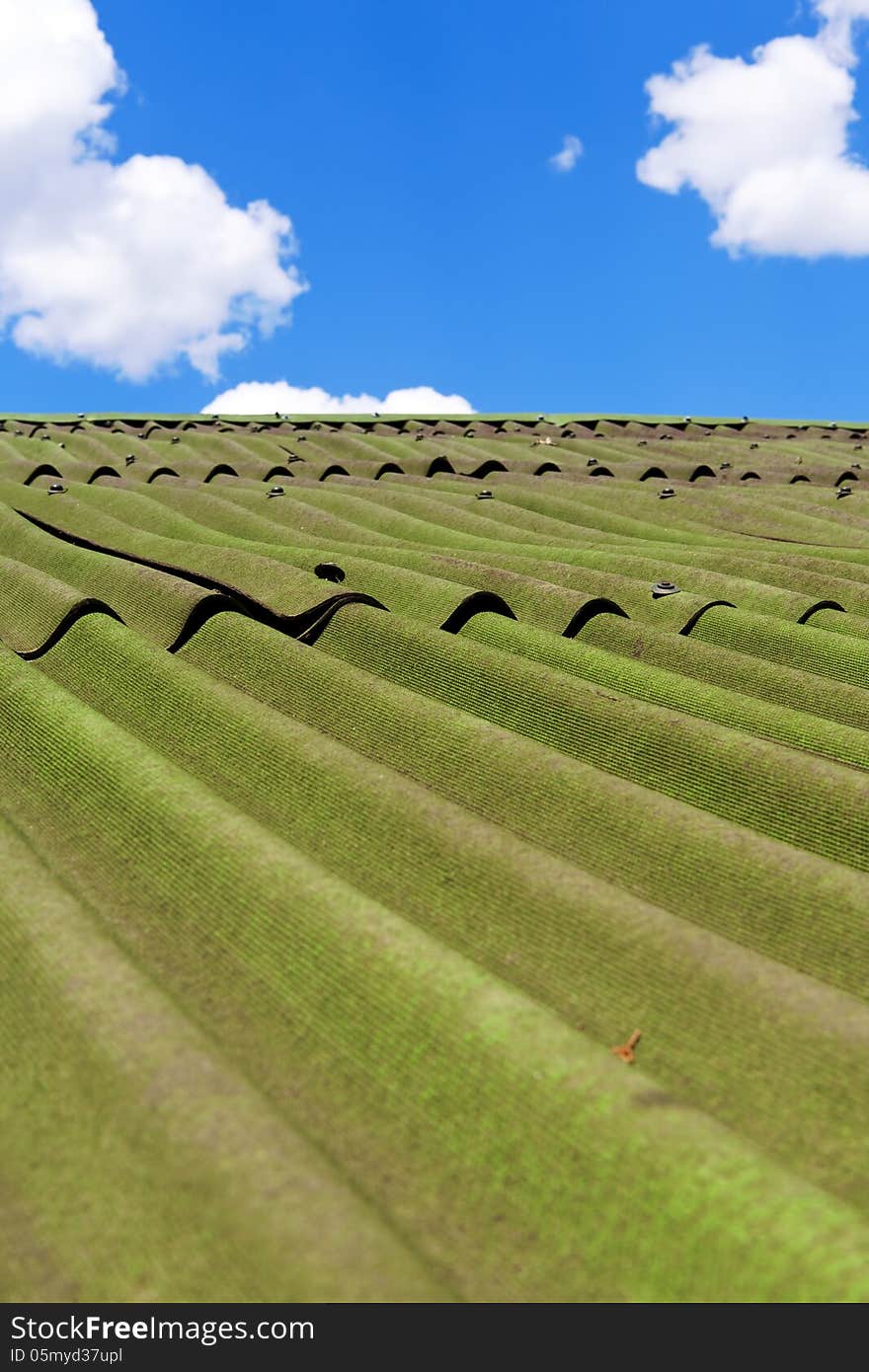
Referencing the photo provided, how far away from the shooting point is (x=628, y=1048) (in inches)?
99.3

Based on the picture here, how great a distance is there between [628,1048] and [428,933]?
622 millimetres

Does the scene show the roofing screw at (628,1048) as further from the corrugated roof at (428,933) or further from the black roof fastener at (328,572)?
the black roof fastener at (328,572)

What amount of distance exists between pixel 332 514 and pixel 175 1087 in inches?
257

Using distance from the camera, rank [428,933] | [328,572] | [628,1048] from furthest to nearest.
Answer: [328,572], [428,933], [628,1048]

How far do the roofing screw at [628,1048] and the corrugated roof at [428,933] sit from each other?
42 mm

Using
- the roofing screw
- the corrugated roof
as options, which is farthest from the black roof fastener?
the roofing screw

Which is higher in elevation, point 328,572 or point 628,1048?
point 328,572

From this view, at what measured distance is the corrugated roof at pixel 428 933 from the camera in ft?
6.45

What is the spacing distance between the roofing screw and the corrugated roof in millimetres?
42

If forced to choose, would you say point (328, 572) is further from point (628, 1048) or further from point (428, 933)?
point (628, 1048)

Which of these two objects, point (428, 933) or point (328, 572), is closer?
point (428, 933)

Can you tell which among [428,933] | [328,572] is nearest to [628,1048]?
[428,933]

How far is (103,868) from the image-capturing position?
3.23 metres
